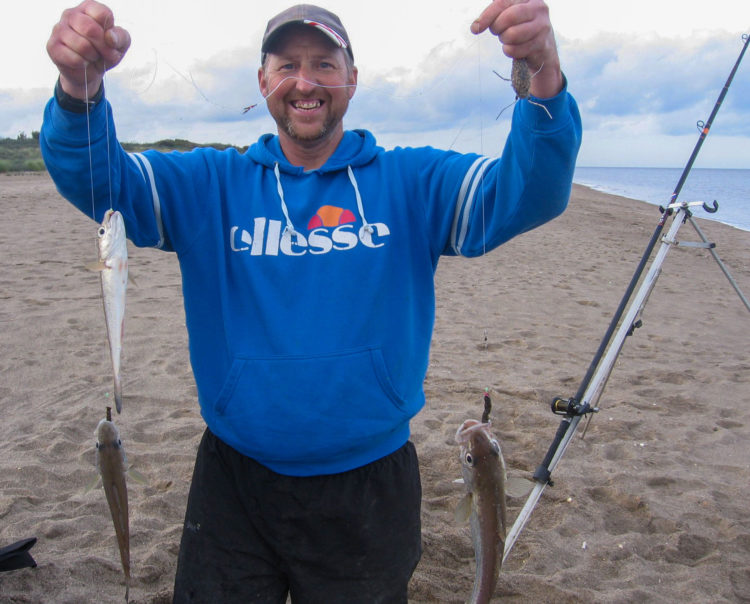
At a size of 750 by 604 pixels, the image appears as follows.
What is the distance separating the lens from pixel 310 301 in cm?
215

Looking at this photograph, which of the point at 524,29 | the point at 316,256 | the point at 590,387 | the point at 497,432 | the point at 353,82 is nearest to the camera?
the point at 524,29

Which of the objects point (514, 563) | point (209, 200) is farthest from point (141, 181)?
point (514, 563)

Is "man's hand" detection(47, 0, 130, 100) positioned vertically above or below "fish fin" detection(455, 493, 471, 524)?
above

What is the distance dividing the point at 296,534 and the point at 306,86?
67.3 inches

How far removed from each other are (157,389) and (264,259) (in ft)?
12.9

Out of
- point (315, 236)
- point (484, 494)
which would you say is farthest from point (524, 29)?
point (484, 494)

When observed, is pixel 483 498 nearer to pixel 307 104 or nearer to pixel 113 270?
pixel 113 270

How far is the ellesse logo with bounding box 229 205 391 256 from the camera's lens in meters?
2.21

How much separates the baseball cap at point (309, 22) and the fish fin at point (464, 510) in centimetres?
177

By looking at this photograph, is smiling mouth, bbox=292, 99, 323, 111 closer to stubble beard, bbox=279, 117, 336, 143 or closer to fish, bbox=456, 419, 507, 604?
stubble beard, bbox=279, 117, 336, 143

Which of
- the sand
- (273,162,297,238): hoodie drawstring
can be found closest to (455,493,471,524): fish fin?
(273,162,297,238): hoodie drawstring

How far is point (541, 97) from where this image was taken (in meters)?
1.92

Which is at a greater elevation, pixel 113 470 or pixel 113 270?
pixel 113 270

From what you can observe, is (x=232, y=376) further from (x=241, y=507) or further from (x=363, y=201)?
(x=363, y=201)
